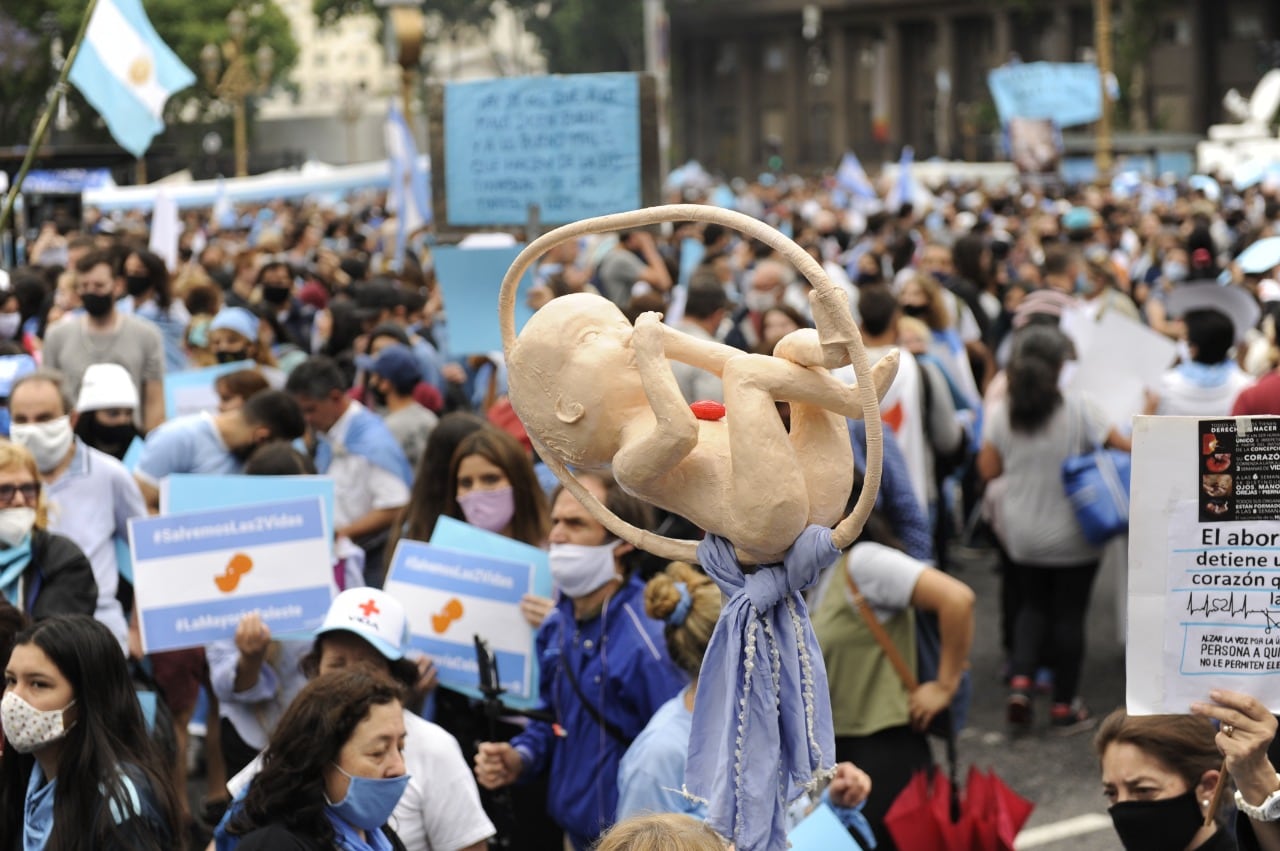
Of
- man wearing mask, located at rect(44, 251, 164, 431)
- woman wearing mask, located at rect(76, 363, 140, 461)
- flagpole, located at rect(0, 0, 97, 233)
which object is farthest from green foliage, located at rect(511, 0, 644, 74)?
woman wearing mask, located at rect(76, 363, 140, 461)

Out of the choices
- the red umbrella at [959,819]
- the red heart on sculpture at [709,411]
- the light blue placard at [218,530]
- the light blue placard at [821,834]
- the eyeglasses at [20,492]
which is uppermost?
the red heart on sculpture at [709,411]

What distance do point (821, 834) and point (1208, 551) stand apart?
1015 millimetres

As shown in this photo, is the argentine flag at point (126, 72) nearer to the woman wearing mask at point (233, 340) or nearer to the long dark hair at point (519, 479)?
the woman wearing mask at point (233, 340)

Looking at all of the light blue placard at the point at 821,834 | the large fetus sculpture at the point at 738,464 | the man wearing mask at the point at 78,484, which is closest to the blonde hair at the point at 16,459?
the man wearing mask at the point at 78,484

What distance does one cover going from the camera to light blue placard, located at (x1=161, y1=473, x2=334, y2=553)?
18.0ft

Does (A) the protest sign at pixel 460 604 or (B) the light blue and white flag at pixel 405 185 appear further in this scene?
(B) the light blue and white flag at pixel 405 185

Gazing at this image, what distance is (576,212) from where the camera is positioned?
8.61m

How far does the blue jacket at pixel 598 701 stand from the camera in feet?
15.1

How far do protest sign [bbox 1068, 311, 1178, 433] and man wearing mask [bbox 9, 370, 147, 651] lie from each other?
428 cm

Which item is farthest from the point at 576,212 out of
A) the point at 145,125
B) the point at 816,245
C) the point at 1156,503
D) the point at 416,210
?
the point at 816,245

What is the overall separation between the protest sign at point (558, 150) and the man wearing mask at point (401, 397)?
1495 millimetres

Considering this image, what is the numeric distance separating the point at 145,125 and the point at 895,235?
8.08 m

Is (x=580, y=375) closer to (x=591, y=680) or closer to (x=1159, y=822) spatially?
(x=1159, y=822)

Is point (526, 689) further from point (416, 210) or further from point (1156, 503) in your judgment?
point (416, 210)
